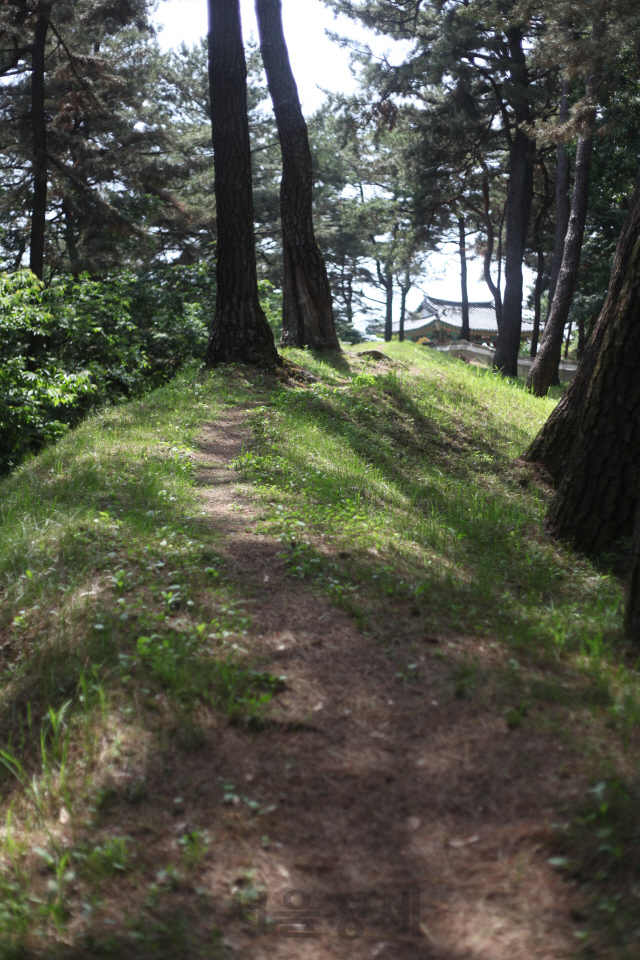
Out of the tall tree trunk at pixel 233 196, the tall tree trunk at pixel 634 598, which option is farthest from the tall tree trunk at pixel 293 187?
the tall tree trunk at pixel 634 598

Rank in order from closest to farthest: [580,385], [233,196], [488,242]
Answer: [580,385] < [233,196] < [488,242]

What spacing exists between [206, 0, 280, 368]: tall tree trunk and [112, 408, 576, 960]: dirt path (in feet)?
22.6

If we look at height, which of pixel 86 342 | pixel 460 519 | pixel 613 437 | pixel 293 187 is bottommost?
pixel 460 519

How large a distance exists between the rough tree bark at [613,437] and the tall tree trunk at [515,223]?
1249cm

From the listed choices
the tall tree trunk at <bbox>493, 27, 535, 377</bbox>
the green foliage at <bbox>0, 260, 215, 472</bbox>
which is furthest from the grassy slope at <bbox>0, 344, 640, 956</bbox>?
the tall tree trunk at <bbox>493, 27, 535, 377</bbox>

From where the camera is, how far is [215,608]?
3598mm

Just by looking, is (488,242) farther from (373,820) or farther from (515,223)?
(373,820)

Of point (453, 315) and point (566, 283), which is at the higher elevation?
point (453, 315)

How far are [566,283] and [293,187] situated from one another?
200 inches

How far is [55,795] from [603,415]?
3854 mm

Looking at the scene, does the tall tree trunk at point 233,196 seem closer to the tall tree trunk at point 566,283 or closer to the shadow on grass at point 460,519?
the shadow on grass at point 460,519

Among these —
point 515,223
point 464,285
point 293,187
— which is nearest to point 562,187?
point 515,223

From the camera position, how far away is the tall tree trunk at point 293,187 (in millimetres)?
11094

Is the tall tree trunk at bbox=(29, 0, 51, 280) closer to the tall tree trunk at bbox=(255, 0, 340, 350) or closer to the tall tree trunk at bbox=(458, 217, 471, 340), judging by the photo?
the tall tree trunk at bbox=(255, 0, 340, 350)
